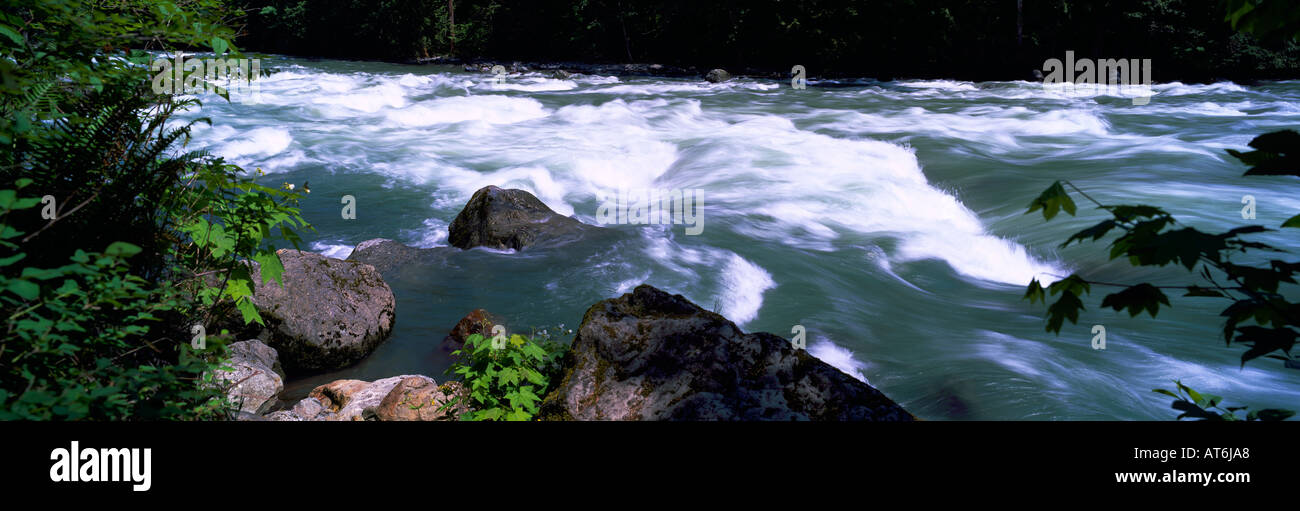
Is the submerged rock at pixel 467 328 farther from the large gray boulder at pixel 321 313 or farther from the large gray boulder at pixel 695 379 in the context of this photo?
the large gray boulder at pixel 695 379

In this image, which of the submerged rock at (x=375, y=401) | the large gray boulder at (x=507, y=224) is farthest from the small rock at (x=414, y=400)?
the large gray boulder at (x=507, y=224)

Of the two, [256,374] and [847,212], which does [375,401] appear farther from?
[847,212]

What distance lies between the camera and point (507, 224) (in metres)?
8.88

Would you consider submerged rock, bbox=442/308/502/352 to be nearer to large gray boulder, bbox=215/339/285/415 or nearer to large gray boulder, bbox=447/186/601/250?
large gray boulder, bbox=215/339/285/415

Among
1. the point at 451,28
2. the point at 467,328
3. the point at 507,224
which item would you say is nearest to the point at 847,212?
the point at 507,224

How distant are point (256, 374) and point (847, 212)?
8032 mm

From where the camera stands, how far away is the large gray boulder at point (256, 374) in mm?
4922

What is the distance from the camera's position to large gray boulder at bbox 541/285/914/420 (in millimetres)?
3426

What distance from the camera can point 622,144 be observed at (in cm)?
1495

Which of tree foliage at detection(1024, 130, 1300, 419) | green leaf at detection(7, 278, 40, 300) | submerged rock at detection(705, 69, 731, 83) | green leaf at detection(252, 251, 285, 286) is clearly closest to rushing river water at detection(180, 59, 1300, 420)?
green leaf at detection(252, 251, 285, 286)

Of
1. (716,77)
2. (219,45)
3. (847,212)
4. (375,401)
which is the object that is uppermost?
(716,77)

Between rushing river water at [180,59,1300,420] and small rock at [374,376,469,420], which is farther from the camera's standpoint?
rushing river water at [180,59,1300,420]

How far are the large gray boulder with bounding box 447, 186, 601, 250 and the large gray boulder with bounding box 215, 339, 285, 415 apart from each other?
3421mm

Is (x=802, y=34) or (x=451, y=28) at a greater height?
(x=451, y=28)
